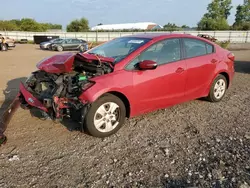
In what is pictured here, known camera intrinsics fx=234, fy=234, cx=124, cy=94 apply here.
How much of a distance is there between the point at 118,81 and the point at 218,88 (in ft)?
9.27

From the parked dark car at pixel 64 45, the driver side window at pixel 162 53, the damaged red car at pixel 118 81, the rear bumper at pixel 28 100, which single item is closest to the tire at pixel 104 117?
the damaged red car at pixel 118 81

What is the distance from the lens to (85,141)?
3670 mm

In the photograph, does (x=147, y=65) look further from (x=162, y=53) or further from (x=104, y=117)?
(x=104, y=117)

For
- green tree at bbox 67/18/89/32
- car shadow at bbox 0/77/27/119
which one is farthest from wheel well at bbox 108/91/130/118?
green tree at bbox 67/18/89/32

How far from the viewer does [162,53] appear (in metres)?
4.32

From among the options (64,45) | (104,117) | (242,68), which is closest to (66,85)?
(104,117)

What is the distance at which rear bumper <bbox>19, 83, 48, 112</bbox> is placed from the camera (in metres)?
3.83

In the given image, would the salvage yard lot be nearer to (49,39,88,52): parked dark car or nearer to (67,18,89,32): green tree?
(49,39,88,52): parked dark car

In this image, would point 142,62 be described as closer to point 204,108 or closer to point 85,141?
point 85,141

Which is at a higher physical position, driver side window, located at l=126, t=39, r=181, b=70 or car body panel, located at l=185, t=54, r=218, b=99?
driver side window, located at l=126, t=39, r=181, b=70

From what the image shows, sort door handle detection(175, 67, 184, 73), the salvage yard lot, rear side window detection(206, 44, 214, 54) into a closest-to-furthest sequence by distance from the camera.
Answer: the salvage yard lot < door handle detection(175, 67, 184, 73) < rear side window detection(206, 44, 214, 54)

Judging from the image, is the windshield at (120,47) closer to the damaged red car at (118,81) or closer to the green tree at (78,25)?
the damaged red car at (118,81)

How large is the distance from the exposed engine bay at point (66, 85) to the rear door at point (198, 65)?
1760 mm

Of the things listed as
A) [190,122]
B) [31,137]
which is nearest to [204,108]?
[190,122]
